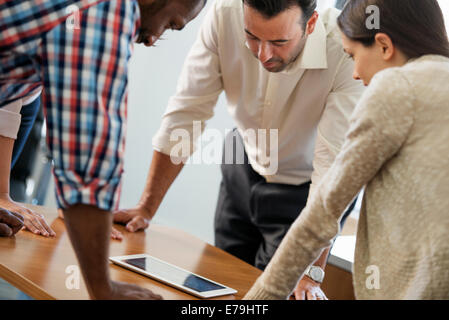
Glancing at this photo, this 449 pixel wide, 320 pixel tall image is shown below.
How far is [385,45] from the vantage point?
118 cm

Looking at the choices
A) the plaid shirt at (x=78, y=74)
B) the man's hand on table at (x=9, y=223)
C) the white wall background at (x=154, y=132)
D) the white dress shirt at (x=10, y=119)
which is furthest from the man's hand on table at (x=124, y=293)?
the white wall background at (x=154, y=132)

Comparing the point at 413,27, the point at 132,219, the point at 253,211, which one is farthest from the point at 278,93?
the point at 413,27

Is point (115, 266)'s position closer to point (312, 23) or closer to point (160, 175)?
point (160, 175)

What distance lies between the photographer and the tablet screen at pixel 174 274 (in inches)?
49.8

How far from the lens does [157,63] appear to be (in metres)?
4.09

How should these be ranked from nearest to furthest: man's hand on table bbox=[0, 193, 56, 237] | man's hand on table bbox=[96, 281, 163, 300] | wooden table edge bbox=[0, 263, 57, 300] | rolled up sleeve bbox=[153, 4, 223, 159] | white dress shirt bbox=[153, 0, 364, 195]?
1. man's hand on table bbox=[96, 281, 163, 300]
2. wooden table edge bbox=[0, 263, 57, 300]
3. man's hand on table bbox=[0, 193, 56, 237]
4. white dress shirt bbox=[153, 0, 364, 195]
5. rolled up sleeve bbox=[153, 4, 223, 159]

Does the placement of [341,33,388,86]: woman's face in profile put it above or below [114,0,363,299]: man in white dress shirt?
above

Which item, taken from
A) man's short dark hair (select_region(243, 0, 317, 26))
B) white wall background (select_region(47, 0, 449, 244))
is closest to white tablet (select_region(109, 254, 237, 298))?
man's short dark hair (select_region(243, 0, 317, 26))

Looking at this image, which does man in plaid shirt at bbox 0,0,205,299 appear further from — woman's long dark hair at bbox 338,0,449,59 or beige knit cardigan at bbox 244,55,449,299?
woman's long dark hair at bbox 338,0,449,59

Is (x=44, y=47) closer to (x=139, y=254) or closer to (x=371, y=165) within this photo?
(x=371, y=165)

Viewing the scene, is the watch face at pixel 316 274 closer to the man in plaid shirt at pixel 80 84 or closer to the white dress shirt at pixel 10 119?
the man in plaid shirt at pixel 80 84

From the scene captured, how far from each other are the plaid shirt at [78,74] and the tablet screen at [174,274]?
49cm

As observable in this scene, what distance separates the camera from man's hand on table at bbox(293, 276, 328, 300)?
56.2 inches
